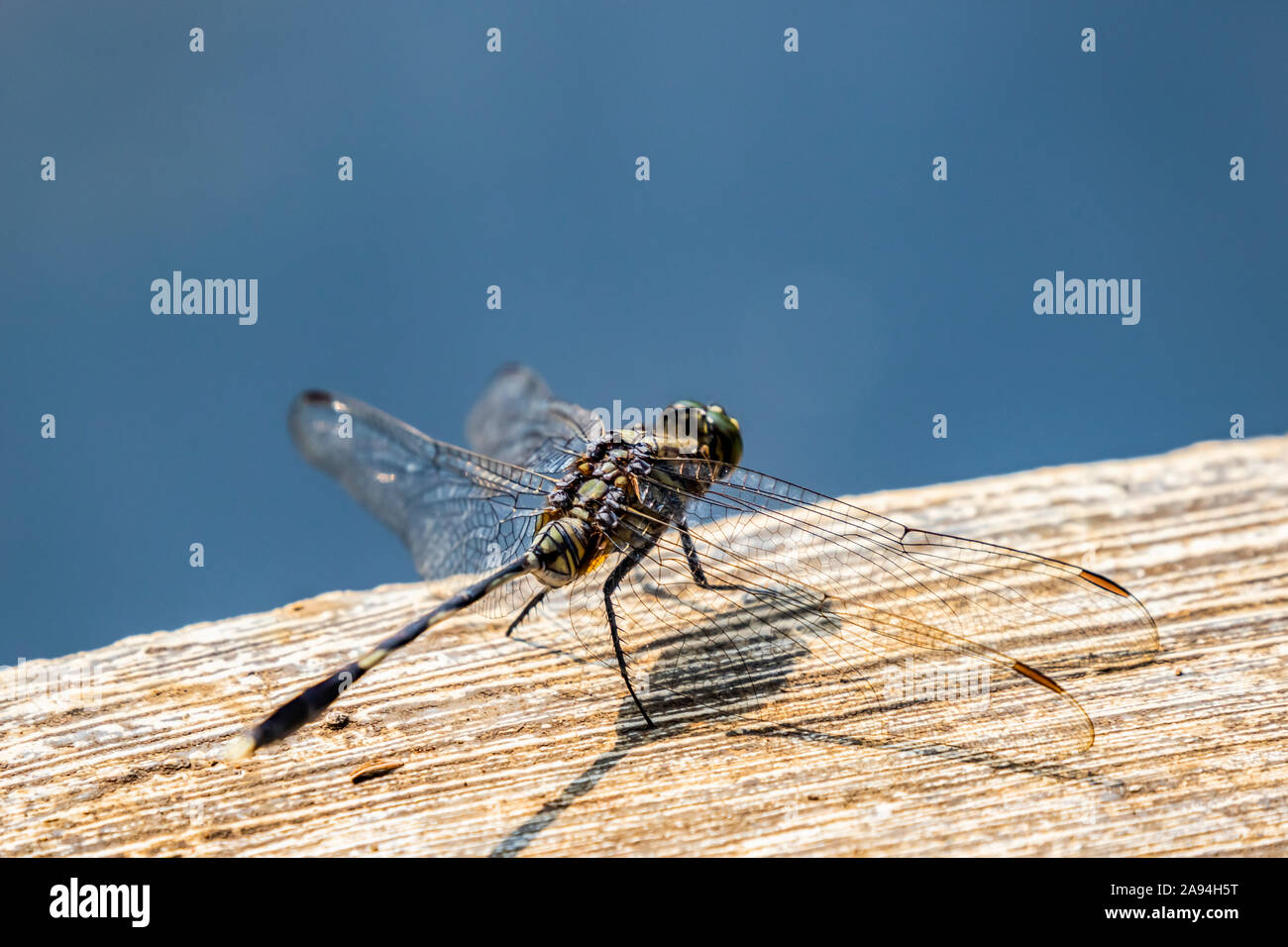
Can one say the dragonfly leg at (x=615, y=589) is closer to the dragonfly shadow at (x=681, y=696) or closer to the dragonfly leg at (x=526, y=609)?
the dragonfly shadow at (x=681, y=696)

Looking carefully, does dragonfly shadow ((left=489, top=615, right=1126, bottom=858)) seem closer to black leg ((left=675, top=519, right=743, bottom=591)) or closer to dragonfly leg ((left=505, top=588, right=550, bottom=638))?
black leg ((left=675, top=519, right=743, bottom=591))

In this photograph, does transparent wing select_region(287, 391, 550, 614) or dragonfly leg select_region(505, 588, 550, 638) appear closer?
dragonfly leg select_region(505, 588, 550, 638)

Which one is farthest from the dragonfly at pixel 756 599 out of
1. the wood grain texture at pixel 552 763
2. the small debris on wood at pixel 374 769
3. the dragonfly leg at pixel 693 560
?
the small debris on wood at pixel 374 769

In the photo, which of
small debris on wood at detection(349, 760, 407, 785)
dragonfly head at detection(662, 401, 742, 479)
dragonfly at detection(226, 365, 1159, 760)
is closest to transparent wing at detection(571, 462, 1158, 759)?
dragonfly at detection(226, 365, 1159, 760)

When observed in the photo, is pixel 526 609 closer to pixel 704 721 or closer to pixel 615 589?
pixel 615 589
